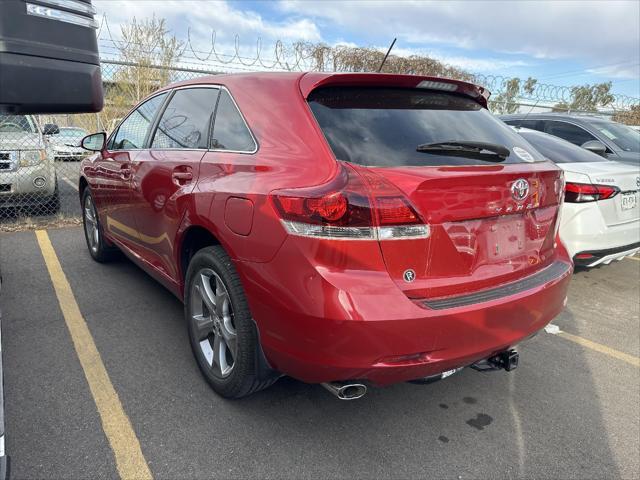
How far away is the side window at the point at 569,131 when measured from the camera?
6574 millimetres

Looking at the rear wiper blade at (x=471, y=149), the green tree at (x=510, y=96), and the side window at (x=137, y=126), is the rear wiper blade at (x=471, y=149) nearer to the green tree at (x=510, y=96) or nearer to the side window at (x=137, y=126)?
the side window at (x=137, y=126)

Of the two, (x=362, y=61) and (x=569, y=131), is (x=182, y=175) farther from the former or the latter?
(x=362, y=61)

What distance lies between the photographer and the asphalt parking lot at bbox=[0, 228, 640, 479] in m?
2.15

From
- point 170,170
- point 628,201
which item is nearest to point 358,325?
point 170,170

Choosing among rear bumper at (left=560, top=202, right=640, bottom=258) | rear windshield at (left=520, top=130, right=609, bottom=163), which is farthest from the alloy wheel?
rear windshield at (left=520, top=130, right=609, bottom=163)

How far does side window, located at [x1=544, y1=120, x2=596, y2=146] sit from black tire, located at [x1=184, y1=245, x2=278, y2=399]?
597 cm

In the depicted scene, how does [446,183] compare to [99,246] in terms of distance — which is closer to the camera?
[446,183]

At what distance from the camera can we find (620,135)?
6.77 metres

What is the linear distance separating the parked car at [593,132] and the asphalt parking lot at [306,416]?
144 inches

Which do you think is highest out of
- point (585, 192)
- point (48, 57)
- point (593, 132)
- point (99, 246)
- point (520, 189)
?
point (48, 57)

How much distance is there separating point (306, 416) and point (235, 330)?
607 mm

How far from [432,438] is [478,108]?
1805 millimetres

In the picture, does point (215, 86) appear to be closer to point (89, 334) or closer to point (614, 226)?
point (89, 334)

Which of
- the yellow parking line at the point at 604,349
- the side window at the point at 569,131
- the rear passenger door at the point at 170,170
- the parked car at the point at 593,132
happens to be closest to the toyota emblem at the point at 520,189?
the rear passenger door at the point at 170,170
